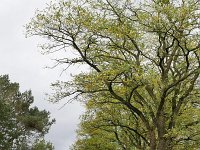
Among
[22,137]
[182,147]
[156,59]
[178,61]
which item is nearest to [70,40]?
[156,59]

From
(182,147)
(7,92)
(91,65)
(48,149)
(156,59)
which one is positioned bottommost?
(182,147)

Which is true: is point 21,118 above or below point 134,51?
above

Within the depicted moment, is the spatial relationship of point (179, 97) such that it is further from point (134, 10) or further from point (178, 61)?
point (134, 10)

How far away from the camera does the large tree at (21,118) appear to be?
5672 cm

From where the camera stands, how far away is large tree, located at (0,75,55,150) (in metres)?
56.7

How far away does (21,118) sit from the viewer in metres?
62.3

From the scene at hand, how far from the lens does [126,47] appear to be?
24766 millimetres

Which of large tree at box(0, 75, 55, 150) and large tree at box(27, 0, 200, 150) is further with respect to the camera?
large tree at box(0, 75, 55, 150)

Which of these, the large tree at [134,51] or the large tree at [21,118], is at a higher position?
the large tree at [21,118]

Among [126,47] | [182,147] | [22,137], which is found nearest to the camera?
[126,47]

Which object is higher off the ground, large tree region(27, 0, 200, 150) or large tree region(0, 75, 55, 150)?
large tree region(0, 75, 55, 150)

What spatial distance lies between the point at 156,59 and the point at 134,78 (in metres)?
5.20

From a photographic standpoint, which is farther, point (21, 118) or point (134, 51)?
point (21, 118)

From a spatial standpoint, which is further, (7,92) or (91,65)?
(7,92)
